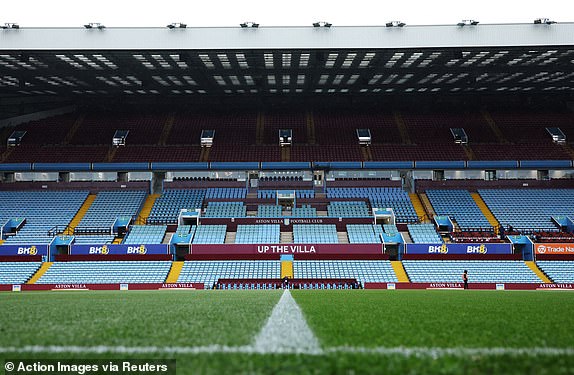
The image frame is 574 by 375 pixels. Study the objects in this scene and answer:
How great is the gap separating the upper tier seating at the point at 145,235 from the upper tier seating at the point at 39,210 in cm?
530

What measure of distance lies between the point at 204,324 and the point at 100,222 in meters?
34.1

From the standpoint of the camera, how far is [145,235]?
34.5 metres

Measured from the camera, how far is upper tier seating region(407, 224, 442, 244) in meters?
33.4

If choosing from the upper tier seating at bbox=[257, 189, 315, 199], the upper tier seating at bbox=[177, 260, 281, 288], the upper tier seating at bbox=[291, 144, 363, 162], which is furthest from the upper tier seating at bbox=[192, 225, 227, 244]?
the upper tier seating at bbox=[291, 144, 363, 162]

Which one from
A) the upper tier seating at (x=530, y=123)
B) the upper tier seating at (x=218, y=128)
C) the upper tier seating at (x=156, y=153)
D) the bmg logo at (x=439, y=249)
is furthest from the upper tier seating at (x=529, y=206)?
the upper tier seating at (x=156, y=153)

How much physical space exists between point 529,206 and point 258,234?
2173cm

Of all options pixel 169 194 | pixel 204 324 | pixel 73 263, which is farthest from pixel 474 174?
pixel 204 324

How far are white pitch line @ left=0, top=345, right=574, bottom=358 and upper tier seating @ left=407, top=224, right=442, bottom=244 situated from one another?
29930 mm

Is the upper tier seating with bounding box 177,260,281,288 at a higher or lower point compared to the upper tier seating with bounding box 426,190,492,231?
lower

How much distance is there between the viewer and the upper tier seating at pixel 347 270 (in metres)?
29.2

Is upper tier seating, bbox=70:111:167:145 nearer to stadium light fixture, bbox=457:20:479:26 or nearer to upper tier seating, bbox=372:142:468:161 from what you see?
upper tier seating, bbox=372:142:468:161

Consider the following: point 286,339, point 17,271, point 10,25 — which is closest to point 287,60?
point 10,25

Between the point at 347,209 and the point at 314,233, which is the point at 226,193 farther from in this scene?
the point at 347,209

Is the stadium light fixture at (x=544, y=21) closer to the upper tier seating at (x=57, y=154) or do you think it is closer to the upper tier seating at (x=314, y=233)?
the upper tier seating at (x=314, y=233)
